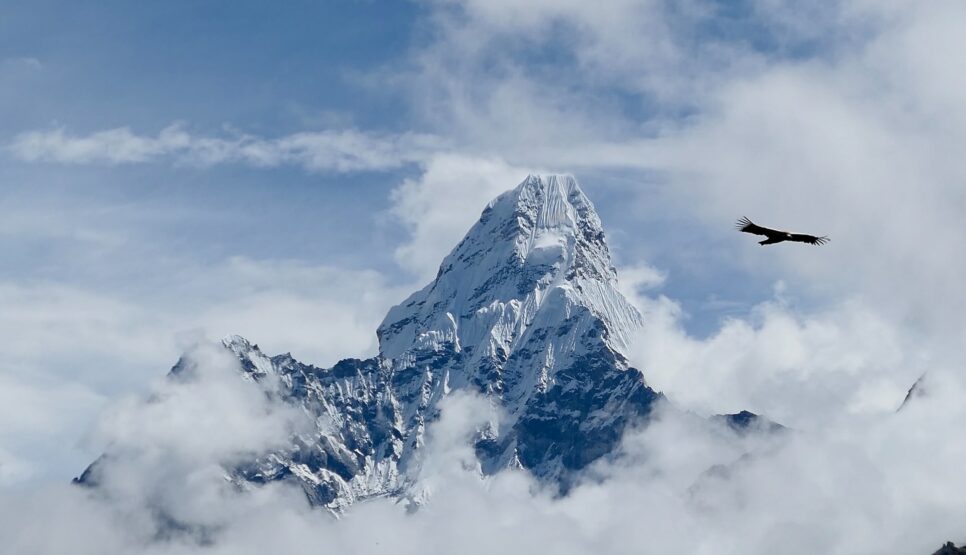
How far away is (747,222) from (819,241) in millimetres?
4799

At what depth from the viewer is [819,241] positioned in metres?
110

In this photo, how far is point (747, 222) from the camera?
360 ft
